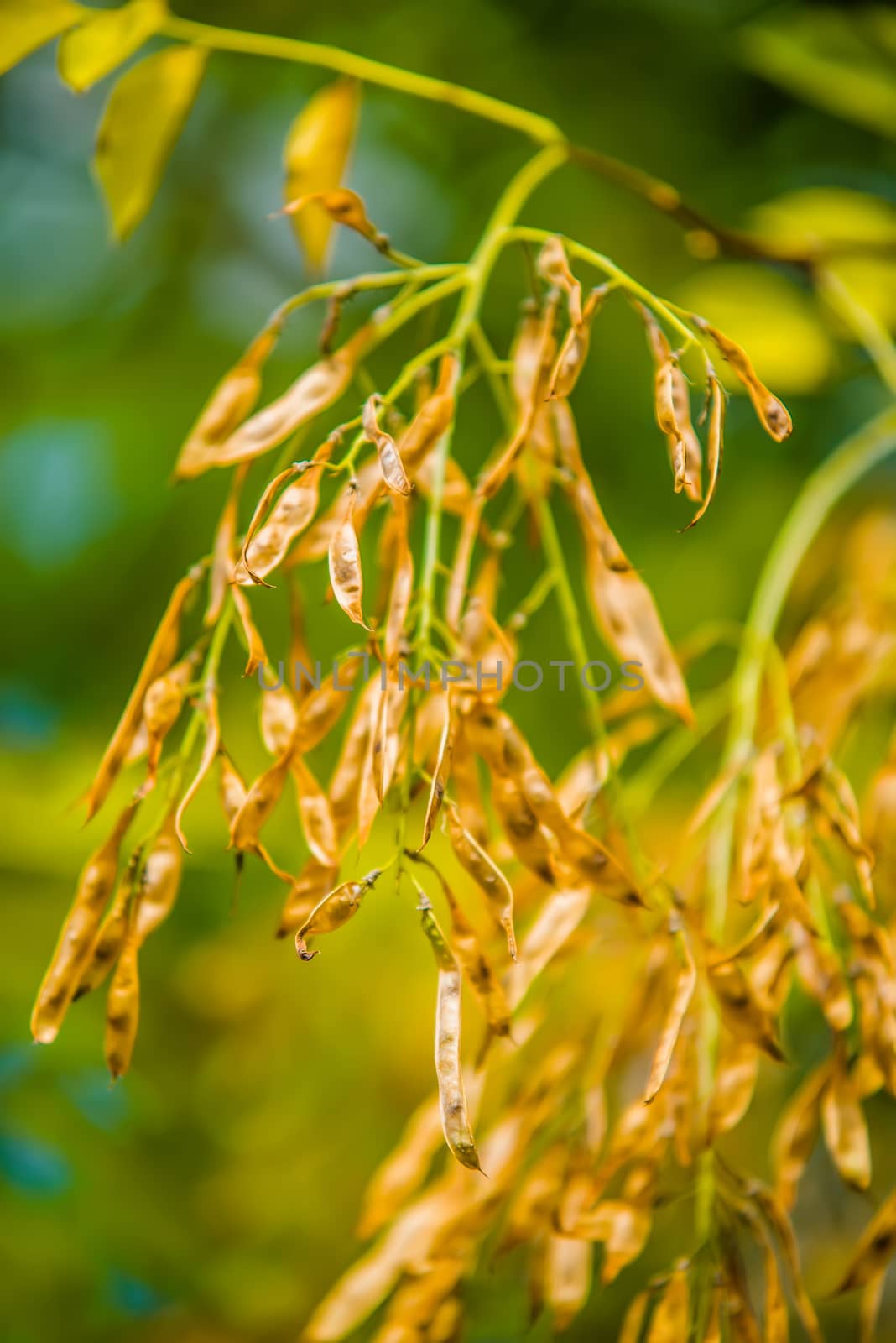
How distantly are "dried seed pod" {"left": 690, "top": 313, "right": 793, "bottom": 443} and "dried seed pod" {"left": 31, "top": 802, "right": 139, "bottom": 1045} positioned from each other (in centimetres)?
22

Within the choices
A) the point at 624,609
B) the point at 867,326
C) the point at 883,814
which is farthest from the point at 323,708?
the point at 867,326

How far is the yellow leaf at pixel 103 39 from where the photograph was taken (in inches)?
16.2

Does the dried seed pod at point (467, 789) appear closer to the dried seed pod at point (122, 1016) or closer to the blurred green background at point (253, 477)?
the dried seed pod at point (122, 1016)

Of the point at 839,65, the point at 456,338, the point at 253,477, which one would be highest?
the point at 839,65

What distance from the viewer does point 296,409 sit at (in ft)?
1.18

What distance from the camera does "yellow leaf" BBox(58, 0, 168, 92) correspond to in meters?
0.41

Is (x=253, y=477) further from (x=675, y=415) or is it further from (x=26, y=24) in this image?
(x=675, y=415)

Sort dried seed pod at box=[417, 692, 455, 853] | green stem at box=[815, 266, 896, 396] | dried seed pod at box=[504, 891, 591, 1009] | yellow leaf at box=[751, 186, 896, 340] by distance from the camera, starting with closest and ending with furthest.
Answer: dried seed pod at box=[417, 692, 455, 853], dried seed pod at box=[504, 891, 591, 1009], green stem at box=[815, 266, 896, 396], yellow leaf at box=[751, 186, 896, 340]

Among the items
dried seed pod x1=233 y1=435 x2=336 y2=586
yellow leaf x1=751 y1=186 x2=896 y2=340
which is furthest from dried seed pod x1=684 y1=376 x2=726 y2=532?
yellow leaf x1=751 y1=186 x2=896 y2=340

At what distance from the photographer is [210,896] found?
817 millimetres

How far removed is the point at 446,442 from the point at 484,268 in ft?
0.24

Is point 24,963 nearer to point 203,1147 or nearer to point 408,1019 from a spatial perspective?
point 203,1147

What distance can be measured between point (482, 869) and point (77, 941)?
0.13 meters

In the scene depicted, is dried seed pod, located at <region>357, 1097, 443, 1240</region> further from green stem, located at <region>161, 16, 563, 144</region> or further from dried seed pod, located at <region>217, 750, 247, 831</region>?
green stem, located at <region>161, 16, 563, 144</region>
